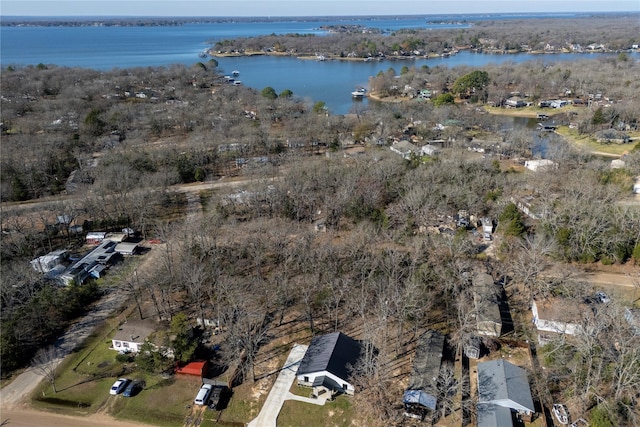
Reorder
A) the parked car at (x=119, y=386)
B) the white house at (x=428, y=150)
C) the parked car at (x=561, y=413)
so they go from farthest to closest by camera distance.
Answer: the white house at (x=428, y=150) < the parked car at (x=119, y=386) < the parked car at (x=561, y=413)

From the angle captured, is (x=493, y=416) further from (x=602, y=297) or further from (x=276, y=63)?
(x=276, y=63)

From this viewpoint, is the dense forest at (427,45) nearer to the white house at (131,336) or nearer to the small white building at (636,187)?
the small white building at (636,187)

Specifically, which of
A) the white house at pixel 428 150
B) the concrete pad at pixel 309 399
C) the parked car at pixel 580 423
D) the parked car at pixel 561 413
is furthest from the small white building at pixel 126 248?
the white house at pixel 428 150

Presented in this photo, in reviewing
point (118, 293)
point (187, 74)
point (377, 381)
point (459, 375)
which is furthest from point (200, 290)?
point (187, 74)

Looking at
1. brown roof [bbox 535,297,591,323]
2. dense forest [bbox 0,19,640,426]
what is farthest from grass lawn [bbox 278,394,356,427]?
brown roof [bbox 535,297,591,323]

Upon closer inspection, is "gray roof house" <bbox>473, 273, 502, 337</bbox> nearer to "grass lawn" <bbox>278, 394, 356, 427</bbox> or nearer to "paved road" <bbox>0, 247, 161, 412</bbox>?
"grass lawn" <bbox>278, 394, 356, 427</bbox>

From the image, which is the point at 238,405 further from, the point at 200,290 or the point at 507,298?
the point at 507,298

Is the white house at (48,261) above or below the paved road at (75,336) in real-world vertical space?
above

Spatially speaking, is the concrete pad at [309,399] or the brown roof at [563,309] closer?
the concrete pad at [309,399]
